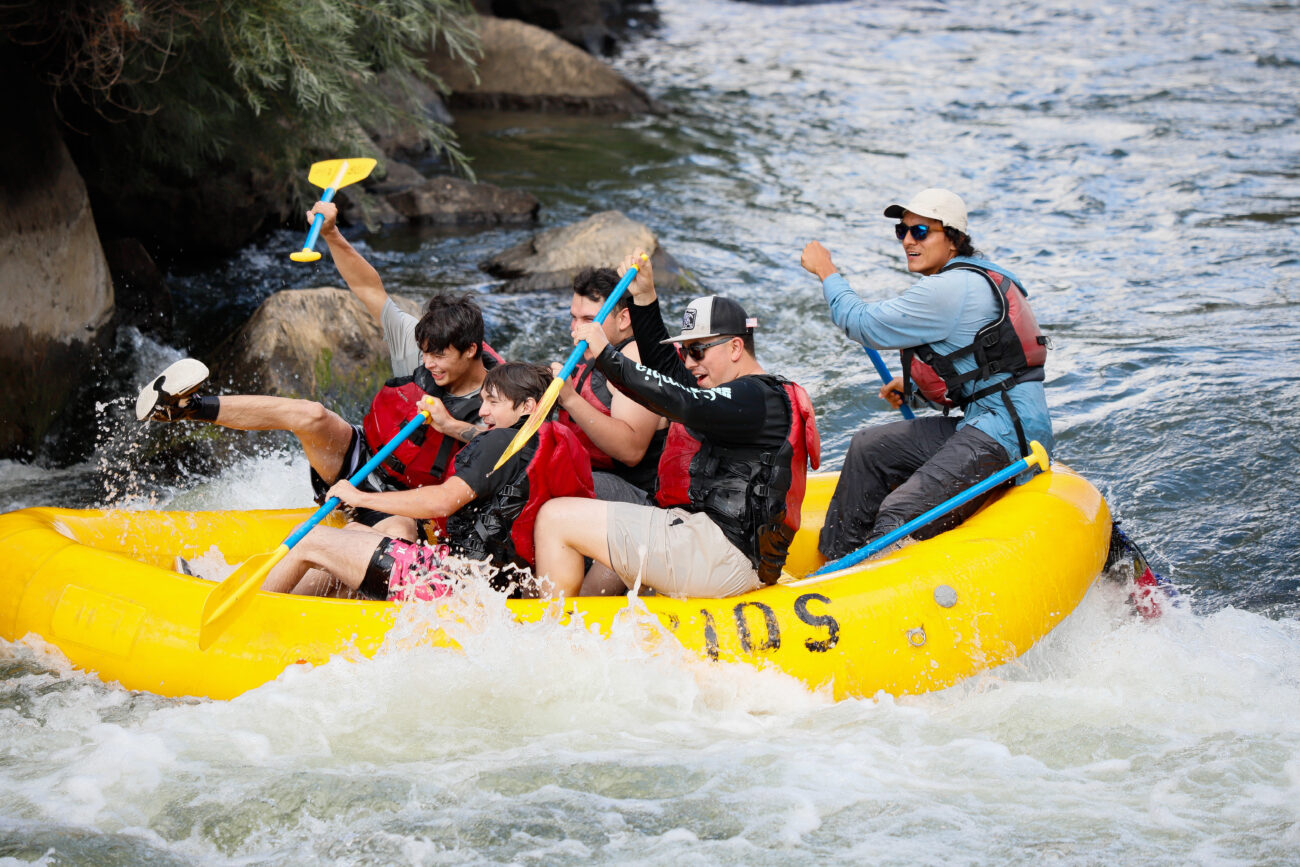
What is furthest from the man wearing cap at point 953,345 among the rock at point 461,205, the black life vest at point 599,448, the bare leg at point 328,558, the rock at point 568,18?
the rock at point 568,18

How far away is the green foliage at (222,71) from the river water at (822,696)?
39.7 inches

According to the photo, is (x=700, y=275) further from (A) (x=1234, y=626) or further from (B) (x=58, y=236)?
(A) (x=1234, y=626)

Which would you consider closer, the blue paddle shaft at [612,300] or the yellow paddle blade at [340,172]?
the blue paddle shaft at [612,300]

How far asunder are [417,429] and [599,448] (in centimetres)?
60

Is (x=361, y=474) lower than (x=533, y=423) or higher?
lower

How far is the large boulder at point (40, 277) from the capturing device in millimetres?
5406

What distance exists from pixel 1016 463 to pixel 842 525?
644 millimetres

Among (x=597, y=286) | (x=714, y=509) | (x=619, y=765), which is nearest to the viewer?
(x=619, y=765)

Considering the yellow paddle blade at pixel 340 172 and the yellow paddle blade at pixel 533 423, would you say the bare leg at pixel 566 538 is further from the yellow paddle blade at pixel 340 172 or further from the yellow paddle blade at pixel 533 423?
the yellow paddle blade at pixel 340 172

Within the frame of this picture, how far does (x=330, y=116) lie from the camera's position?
6.80 m

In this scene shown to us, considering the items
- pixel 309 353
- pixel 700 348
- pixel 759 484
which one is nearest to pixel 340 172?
pixel 309 353

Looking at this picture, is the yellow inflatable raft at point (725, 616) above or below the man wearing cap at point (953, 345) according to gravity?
below

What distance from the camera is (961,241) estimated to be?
13.0ft

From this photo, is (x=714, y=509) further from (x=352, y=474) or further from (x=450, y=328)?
(x=352, y=474)
